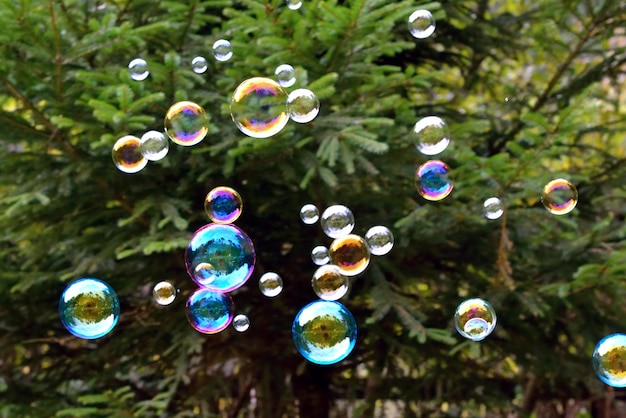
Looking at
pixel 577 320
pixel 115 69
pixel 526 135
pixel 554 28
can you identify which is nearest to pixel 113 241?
pixel 115 69

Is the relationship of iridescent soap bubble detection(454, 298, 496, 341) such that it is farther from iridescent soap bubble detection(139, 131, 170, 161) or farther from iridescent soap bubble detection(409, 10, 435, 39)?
iridescent soap bubble detection(139, 131, 170, 161)

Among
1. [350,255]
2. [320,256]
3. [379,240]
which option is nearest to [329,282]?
[350,255]

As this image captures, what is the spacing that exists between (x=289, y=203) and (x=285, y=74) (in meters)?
0.83

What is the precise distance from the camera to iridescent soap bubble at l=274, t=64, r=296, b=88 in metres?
2.15

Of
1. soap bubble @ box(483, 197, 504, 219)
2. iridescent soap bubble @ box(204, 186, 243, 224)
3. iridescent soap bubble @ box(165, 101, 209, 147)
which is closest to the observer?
iridescent soap bubble @ box(165, 101, 209, 147)

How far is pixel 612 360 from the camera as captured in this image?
78.6 inches

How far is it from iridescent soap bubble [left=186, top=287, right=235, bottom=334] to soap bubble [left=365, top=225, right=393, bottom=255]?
0.48 metres

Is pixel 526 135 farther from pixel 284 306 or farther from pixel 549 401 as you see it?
pixel 549 401

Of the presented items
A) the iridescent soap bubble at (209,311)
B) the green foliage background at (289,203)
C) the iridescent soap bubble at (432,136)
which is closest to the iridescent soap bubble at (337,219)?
the green foliage background at (289,203)

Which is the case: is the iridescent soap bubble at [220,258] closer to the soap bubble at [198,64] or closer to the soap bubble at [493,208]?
the soap bubble at [198,64]

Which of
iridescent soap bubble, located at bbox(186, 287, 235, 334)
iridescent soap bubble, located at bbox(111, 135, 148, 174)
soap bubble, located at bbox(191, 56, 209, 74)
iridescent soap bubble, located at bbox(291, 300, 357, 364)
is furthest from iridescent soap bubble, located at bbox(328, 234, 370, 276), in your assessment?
soap bubble, located at bbox(191, 56, 209, 74)

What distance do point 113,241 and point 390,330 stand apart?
1229mm

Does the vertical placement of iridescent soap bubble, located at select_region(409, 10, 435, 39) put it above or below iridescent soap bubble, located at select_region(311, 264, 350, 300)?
above

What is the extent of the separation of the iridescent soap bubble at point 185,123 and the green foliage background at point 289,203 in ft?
0.48
